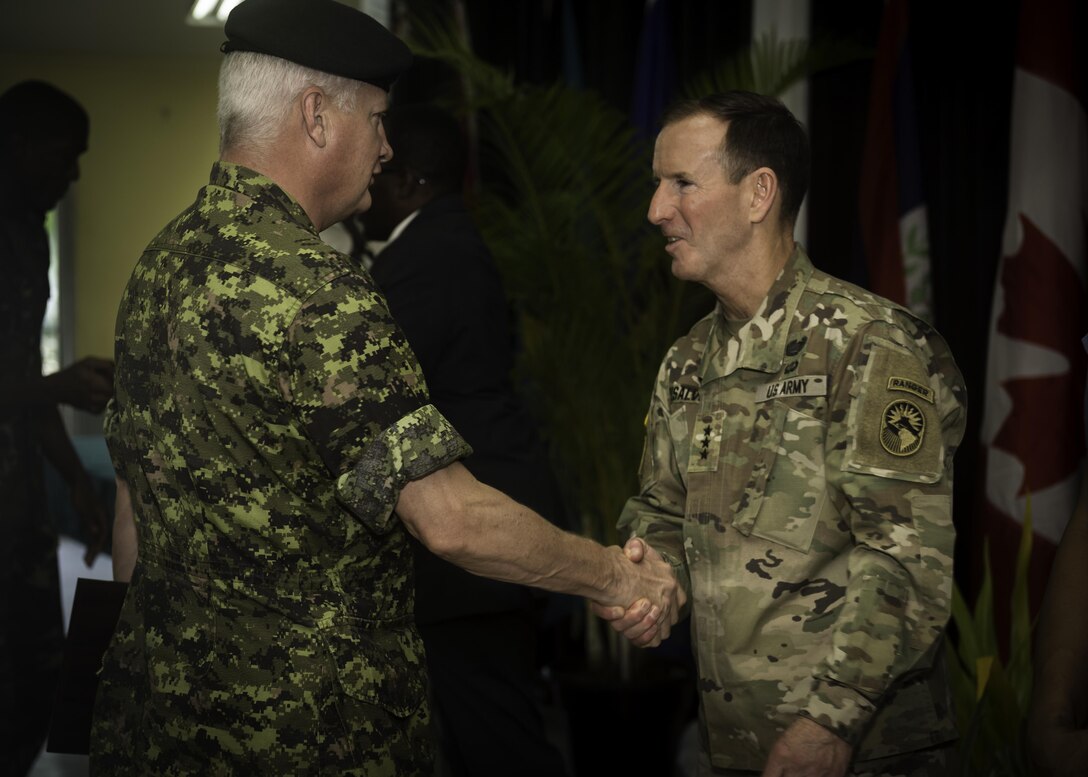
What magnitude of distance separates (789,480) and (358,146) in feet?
2.50

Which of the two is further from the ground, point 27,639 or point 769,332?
point 769,332

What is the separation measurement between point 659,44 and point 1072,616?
3026mm

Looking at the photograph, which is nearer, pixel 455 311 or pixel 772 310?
pixel 772 310

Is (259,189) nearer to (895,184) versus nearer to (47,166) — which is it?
(47,166)

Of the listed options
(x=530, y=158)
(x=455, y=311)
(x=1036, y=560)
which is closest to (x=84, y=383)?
(x=455, y=311)

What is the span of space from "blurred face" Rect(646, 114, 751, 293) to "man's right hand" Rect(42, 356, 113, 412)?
1.58m

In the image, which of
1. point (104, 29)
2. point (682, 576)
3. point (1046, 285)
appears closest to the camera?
point (682, 576)

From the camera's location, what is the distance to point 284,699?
1.42 meters

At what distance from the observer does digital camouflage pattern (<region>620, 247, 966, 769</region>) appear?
1482mm

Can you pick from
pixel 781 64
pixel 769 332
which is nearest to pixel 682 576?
pixel 769 332

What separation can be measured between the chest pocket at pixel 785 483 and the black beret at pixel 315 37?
29.2 inches

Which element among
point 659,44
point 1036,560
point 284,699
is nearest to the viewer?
point 284,699

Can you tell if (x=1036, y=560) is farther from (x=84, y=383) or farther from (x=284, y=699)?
(x=84, y=383)

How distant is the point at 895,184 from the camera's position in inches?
135
